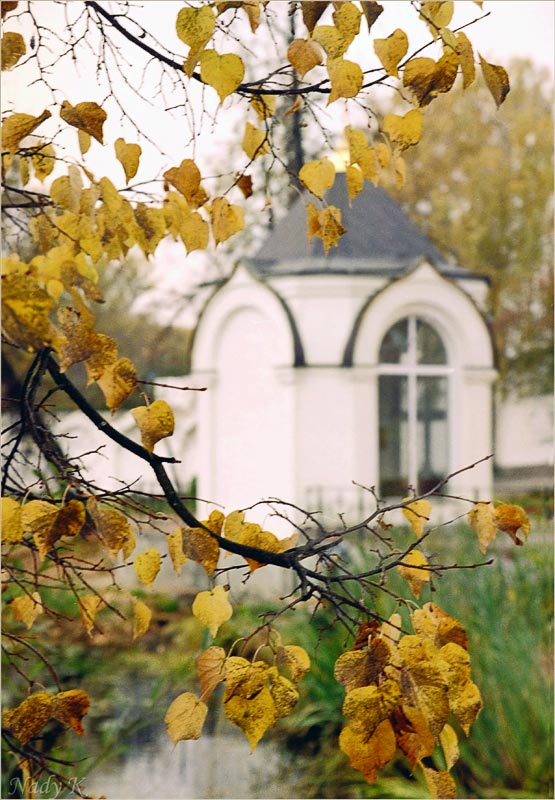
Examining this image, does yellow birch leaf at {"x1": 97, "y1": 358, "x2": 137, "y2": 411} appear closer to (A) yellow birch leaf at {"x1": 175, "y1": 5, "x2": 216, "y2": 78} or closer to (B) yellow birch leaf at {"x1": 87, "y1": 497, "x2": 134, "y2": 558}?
(B) yellow birch leaf at {"x1": 87, "y1": 497, "x2": 134, "y2": 558}

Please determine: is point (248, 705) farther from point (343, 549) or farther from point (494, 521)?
point (343, 549)

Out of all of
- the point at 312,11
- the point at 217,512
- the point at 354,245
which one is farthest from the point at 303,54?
the point at 354,245

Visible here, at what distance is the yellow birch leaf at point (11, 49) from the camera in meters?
0.70

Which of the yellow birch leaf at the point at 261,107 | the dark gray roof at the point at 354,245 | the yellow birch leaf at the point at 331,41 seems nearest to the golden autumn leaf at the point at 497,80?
the yellow birch leaf at the point at 331,41

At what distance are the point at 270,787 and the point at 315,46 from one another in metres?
1.90

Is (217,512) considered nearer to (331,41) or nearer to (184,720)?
(184,720)

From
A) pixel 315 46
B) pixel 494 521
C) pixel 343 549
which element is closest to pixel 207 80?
pixel 315 46

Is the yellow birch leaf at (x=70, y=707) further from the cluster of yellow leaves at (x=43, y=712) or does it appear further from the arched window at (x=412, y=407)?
the arched window at (x=412, y=407)

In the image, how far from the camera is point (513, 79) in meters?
5.64

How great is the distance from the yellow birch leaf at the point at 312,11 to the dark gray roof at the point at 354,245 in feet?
8.68

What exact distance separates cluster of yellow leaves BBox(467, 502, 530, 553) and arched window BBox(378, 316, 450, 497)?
8.60 ft

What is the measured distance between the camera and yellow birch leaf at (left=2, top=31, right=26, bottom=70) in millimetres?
703

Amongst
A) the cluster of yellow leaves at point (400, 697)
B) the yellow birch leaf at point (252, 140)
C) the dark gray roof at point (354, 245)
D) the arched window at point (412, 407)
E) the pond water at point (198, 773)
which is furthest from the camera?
the dark gray roof at point (354, 245)

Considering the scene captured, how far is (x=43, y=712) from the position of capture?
0.68 m
